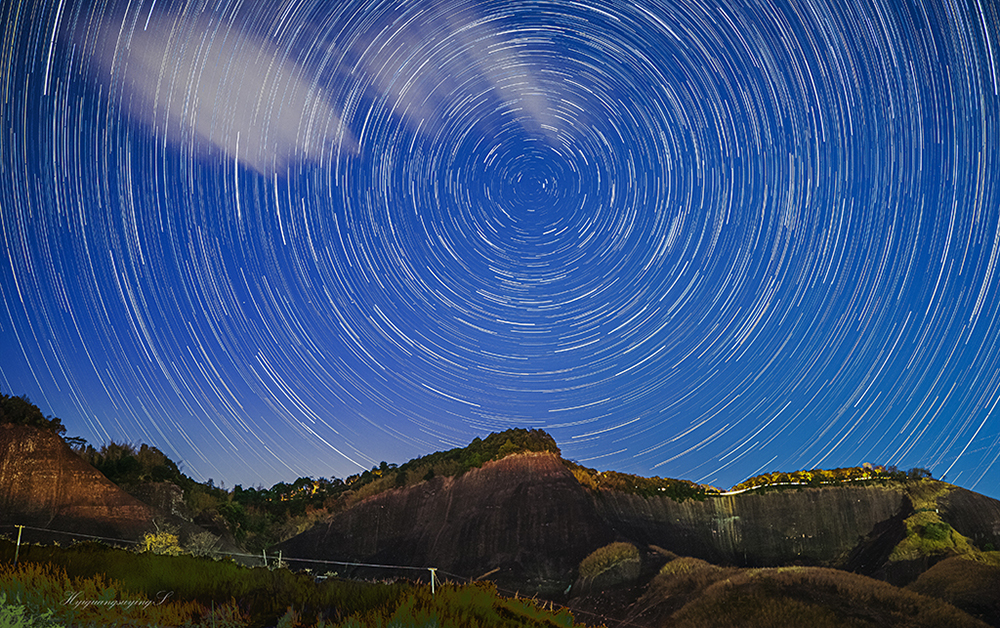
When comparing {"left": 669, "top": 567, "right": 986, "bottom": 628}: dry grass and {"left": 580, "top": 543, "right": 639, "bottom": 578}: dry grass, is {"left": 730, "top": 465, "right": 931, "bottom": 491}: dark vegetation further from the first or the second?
{"left": 669, "top": 567, "right": 986, "bottom": 628}: dry grass

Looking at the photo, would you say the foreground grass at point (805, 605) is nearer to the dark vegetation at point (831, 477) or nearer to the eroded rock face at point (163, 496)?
the dark vegetation at point (831, 477)

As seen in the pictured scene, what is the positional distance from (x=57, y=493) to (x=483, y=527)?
87.5ft

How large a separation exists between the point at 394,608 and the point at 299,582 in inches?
106

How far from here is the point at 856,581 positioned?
22031 mm

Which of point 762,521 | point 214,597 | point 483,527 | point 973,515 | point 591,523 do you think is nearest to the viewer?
point 214,597

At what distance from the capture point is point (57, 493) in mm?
33312

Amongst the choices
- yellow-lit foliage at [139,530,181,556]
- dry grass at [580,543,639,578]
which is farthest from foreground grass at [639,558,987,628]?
yellow-lit foliage at [139,530,181,556]

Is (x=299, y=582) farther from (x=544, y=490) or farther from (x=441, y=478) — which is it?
(x=441, y=478)

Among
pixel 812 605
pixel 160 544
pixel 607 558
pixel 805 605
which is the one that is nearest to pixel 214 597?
pixel 805 605

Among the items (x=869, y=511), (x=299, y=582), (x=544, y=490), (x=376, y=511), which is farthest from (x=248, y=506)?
(x=869, y=511)

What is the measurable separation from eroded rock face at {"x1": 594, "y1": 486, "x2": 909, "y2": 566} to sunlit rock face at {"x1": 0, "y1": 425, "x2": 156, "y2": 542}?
1261 inches

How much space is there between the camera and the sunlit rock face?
3178cm

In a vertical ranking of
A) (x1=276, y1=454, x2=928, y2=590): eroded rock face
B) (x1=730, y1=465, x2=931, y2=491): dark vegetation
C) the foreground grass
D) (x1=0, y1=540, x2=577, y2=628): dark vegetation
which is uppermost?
(x1=730, y1=465, x2=931, y2=491): dark vegetation

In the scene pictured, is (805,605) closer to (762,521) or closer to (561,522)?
(561,522)
